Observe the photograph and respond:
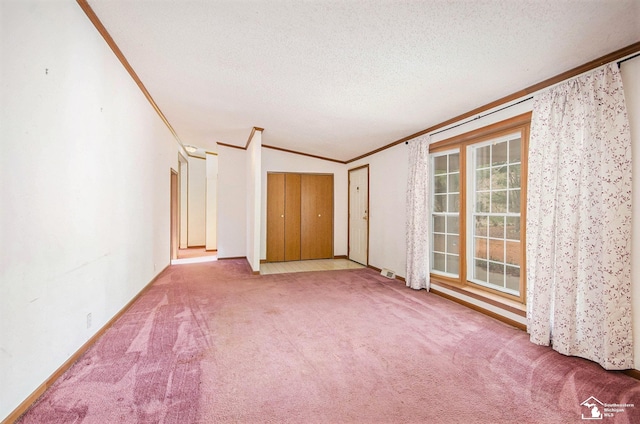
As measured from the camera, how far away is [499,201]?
3428 mm

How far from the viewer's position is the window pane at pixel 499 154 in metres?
3.37

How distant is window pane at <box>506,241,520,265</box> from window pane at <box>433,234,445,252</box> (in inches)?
40.8

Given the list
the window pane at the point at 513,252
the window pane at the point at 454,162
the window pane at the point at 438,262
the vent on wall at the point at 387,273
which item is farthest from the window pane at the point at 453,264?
the window pane at the point at 454,162

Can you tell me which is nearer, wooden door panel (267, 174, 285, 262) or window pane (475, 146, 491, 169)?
window pane (475, 146, 491, 169)

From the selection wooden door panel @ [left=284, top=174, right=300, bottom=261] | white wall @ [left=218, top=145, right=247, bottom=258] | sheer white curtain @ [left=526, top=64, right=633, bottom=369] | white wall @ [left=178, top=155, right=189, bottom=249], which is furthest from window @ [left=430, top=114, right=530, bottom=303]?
white wall @ [left=178, top=155, right=189, bottom=249]

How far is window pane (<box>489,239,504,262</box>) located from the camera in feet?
11.2

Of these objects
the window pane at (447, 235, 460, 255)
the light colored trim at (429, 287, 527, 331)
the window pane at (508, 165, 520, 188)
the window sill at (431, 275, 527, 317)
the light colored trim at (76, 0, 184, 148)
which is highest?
the light colored trim at (76, 0, 184, 148)

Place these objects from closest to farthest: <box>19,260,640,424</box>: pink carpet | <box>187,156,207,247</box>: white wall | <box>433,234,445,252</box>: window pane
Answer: <box>19,260,640,424</box>: pink carpet, <box>433,234,445,252</box>: window pane, <box>187,156,207,247</box>: white wall

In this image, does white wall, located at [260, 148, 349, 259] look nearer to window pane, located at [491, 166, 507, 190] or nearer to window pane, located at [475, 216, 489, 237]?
window pane, located at [475, 216, 489, 237]

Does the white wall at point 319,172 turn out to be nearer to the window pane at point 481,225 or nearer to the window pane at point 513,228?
the window pane at point 481,225

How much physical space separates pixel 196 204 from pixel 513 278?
8140 millimetres

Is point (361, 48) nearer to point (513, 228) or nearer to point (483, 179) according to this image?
point (483, 179)

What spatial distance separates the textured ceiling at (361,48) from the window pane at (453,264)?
6.41ft

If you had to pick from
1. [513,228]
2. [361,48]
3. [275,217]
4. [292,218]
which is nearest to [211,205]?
[275,217]
